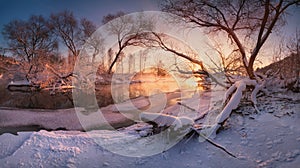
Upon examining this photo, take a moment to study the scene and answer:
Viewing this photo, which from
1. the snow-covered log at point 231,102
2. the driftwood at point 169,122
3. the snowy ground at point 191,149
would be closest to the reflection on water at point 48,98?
the snowy ground at point 191,149

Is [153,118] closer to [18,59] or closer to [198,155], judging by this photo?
[198,155]

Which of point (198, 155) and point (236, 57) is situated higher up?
point (236, 57)

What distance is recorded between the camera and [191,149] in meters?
3.74

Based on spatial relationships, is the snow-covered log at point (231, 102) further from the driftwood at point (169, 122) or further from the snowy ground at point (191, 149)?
the driftwood at point (169, 122)

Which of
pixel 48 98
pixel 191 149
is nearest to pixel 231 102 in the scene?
pixel 191 149

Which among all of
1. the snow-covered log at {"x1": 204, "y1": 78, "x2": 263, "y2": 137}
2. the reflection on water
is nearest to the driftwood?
the snow-covered log at {"x1": 204, "y1": 78, "x2": 263, "y2": 137}

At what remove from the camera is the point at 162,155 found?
3.52m

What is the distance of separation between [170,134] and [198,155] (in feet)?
2.44

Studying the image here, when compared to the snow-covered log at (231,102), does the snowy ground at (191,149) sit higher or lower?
lower

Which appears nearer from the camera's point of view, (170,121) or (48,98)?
(170,121)

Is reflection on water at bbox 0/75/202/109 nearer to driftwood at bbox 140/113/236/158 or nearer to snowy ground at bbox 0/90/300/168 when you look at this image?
snowy ground at bbox 0/90/300/168

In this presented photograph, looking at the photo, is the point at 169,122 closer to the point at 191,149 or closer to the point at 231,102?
the point at 191,149

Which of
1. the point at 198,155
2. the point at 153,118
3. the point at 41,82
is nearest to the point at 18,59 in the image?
the point at 41,82

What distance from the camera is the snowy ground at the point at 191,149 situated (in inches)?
126
